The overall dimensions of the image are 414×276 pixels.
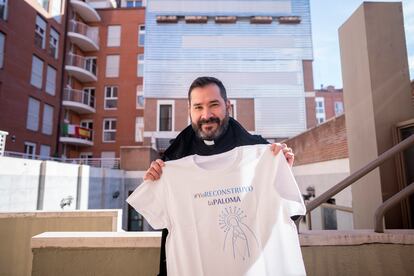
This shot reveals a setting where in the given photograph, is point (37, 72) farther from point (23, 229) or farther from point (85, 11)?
point (23, 229)

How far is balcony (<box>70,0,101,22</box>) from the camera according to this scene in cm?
2355

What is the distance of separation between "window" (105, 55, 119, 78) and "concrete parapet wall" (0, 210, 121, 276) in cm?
2364

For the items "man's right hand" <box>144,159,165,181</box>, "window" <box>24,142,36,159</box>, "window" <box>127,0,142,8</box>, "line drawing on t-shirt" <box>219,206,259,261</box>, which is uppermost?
"window" <box>127,0,142,8</box>

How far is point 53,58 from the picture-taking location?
2111 cm

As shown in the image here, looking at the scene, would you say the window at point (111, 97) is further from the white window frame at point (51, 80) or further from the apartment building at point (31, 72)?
the white window frame at point (51, 80)

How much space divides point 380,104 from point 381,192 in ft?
3.57

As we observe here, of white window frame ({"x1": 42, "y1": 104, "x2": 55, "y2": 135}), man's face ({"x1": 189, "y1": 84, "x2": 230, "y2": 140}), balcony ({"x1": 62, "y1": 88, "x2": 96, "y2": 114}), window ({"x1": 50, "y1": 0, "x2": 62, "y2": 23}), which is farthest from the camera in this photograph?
balcony ({"x1": 62, "y1": 88, "x2": 96, "y2": 114})

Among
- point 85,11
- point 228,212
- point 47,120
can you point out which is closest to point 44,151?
point 47,120

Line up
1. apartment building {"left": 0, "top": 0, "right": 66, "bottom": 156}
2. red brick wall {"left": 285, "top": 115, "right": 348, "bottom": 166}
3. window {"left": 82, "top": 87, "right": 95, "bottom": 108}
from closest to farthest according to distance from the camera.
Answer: red brick wall {"left": 285, "top": 115, "right": 348, "bottom": 166}
apartment building {"left": 0, "top": 0, "right": 66, "bottom": 156}
window {"left": 82, "top": 87, "right": 95, "bottom": 108}

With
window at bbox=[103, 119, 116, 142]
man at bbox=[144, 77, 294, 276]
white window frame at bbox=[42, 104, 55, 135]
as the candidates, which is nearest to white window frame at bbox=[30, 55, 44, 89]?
white window frame at bbox=[42, 104, 55, 135]

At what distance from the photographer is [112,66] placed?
26.0 metres

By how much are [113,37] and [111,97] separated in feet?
19.7

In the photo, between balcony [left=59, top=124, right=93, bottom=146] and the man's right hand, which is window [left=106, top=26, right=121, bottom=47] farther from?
the man's right hand

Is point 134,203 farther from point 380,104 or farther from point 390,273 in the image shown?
point 380,104
